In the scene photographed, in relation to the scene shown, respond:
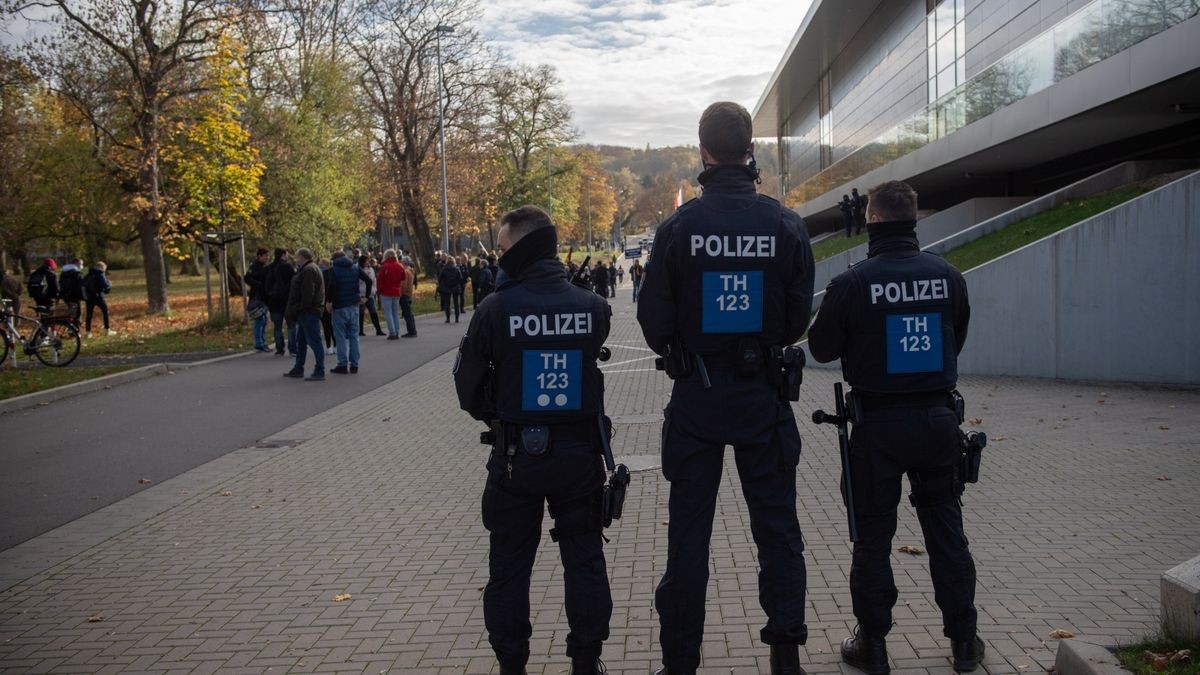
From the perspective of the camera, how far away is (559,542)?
12.4 ft

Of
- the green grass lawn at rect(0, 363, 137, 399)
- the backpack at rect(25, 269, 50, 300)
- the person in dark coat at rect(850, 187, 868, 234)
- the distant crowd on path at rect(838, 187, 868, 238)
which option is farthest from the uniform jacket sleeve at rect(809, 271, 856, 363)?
the distant crowd on path at rect(838, 187, 868, 238)

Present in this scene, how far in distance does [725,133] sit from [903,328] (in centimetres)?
109

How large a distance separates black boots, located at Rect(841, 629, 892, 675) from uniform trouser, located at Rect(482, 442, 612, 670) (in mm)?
1050

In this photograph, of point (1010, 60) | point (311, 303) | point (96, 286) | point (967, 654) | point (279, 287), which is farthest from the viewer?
point (96, 286)

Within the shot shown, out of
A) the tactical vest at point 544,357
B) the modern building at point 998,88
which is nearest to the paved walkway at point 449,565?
the tactical vest at point 544,357

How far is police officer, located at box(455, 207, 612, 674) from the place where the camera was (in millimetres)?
3742

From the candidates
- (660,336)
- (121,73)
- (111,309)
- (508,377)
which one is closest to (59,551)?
(508,377)

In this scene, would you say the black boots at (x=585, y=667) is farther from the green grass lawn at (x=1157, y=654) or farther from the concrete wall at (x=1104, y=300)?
the concrete wall at (x=1104, y=300)

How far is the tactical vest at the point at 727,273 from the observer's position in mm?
3719

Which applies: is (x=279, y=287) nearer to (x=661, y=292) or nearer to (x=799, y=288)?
(x=661, y=292)

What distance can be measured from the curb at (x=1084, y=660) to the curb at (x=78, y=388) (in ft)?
39.3

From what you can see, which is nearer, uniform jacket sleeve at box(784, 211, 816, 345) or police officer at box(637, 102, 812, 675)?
police officer at box(637, 102, 812, 675)

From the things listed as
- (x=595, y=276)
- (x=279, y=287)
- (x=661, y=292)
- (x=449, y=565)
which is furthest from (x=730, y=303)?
(x=595, y=276)

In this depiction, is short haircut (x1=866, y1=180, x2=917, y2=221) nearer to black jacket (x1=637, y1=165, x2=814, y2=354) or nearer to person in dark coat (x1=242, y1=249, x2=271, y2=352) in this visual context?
black jacket (x1=637, y1=165, x2=814, y2=354)
